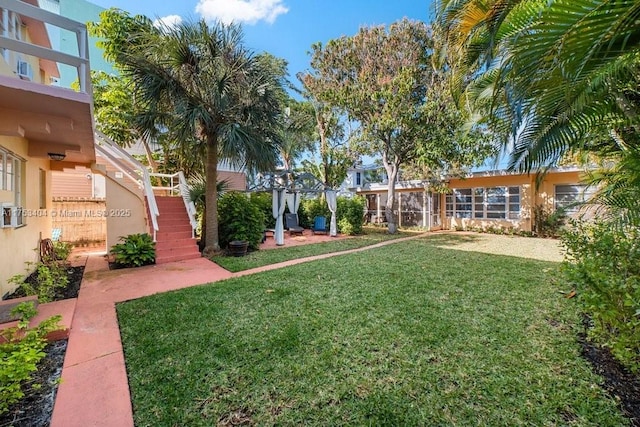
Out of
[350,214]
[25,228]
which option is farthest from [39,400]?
[350,214]

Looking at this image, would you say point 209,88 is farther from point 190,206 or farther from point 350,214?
point 350,214

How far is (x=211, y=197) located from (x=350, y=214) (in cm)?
724

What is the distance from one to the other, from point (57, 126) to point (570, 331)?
796 cm

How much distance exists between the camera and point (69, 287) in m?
5.34

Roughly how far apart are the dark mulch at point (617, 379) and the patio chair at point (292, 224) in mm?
10852

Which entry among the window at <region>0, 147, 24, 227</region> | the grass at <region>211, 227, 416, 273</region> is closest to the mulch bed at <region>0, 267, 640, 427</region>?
the window at <region>0, 147, 24, 227</region>

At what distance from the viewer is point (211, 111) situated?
24.0ft

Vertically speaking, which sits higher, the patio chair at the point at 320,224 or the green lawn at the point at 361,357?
the patio chair at the point at 320,224

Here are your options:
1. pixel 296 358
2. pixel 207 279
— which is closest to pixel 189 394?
pixel 296 358

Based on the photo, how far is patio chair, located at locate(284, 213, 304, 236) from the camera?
1308cm

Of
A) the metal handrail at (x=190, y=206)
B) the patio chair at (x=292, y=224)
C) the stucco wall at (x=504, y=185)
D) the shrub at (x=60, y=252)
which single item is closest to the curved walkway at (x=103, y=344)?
the shrub at (x=60, y=252)

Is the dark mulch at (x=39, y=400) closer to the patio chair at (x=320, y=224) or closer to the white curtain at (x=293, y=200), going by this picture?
the white curtain at (x=293, y=200)

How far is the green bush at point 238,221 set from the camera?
343 inches

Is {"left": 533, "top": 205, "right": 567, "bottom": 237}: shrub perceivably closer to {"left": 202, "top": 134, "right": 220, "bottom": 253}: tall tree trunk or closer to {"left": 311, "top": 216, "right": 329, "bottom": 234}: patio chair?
{"left": 311, "top": 216, "right": 329, "bottom": 234}: patio chair
